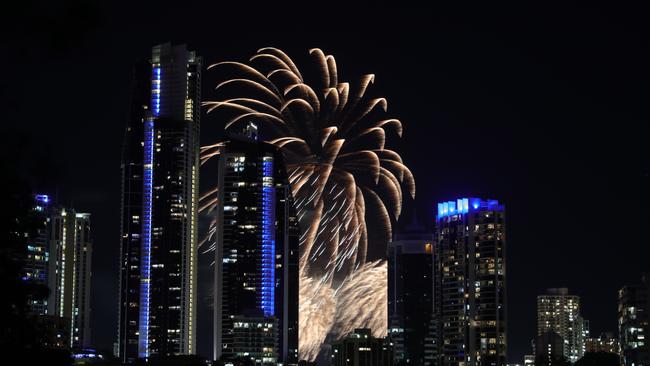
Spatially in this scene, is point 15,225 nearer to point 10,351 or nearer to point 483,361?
point 10,351

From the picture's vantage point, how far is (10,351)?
87.5 ft

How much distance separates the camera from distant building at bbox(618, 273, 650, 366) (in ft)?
604

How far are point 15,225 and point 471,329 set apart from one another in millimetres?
170444

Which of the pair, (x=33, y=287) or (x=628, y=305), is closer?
(x=33, y=287)

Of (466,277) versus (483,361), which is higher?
(466,277)

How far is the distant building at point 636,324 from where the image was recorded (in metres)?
184

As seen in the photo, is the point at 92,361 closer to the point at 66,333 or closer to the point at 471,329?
the point at 66,333

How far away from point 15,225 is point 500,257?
168982 mm

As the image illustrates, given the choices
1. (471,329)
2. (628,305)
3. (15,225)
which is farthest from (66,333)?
(15,225)

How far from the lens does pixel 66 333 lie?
19450cm

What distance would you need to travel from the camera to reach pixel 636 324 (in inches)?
7411

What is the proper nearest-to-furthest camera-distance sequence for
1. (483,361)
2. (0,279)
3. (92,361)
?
(0,279), (92,361), (483,361)

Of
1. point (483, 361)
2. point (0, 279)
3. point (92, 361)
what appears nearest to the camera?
point (0, 279)

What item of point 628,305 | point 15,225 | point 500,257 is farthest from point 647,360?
point 15,225
